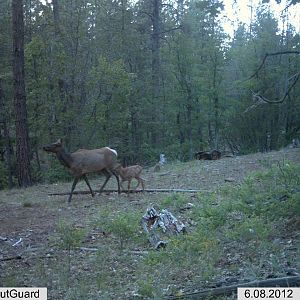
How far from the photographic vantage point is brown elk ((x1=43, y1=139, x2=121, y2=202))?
1302cm

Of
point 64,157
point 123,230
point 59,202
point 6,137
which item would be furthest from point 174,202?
point 6,137

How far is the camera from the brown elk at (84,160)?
13.0 m

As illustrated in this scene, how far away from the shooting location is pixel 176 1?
115 ft

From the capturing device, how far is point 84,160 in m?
13.1

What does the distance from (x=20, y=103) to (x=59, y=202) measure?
18.8ft

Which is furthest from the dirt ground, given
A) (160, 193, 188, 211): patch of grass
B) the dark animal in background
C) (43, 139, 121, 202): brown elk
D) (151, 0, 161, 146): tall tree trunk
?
(151, 0, 161, 146): tall tree trunk

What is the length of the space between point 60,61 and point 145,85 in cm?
650

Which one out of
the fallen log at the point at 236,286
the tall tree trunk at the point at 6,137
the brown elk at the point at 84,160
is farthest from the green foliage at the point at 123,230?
the tall tree trunk at the point at 6,137

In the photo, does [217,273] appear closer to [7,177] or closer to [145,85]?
[7,177]

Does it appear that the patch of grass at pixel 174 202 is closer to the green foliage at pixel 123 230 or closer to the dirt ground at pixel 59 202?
the dirt ground at pixel 59 202

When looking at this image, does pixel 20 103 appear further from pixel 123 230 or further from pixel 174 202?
pixel 123 230

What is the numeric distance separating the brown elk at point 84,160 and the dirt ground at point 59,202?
0.58 metres

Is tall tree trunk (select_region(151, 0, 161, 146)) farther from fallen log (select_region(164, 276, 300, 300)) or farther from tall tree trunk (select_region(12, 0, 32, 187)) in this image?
fallen log (select_region(164, 276, 300, 300))

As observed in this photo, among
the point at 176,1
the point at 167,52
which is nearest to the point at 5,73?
the point at 167,52
